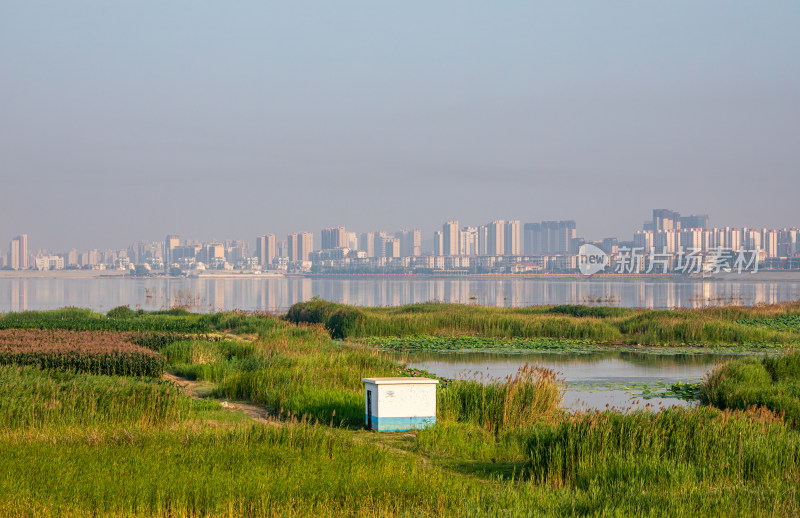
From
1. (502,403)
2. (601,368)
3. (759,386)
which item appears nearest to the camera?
(502,403)

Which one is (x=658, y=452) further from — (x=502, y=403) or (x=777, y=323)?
(x=777, y=323)

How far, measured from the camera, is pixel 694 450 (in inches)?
423

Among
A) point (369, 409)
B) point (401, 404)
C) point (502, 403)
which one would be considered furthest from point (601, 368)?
point (401, 404)

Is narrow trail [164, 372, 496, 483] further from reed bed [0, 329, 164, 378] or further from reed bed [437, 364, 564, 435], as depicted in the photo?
reed bed [437, 364, 564, 435]

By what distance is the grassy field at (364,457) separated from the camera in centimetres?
786

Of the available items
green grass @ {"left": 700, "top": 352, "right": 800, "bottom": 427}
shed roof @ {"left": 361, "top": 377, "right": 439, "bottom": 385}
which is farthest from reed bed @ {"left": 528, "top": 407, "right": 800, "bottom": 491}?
green grass @ {"left": 700, "top": 352, "right": 800, "bottom": 427}

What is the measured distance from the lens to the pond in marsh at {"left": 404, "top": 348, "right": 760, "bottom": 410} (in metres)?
21.0

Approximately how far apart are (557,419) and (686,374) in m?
14.0

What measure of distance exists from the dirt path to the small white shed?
1652 mm

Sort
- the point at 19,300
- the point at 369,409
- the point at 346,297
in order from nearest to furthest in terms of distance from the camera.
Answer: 1. the point at 369,409
2. the point at 19,300
3. the point at 346,297

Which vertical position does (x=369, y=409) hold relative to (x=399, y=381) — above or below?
below

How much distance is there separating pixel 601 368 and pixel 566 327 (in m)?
10.8

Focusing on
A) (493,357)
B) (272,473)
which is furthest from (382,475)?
(493,357)

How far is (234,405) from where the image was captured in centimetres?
1598
